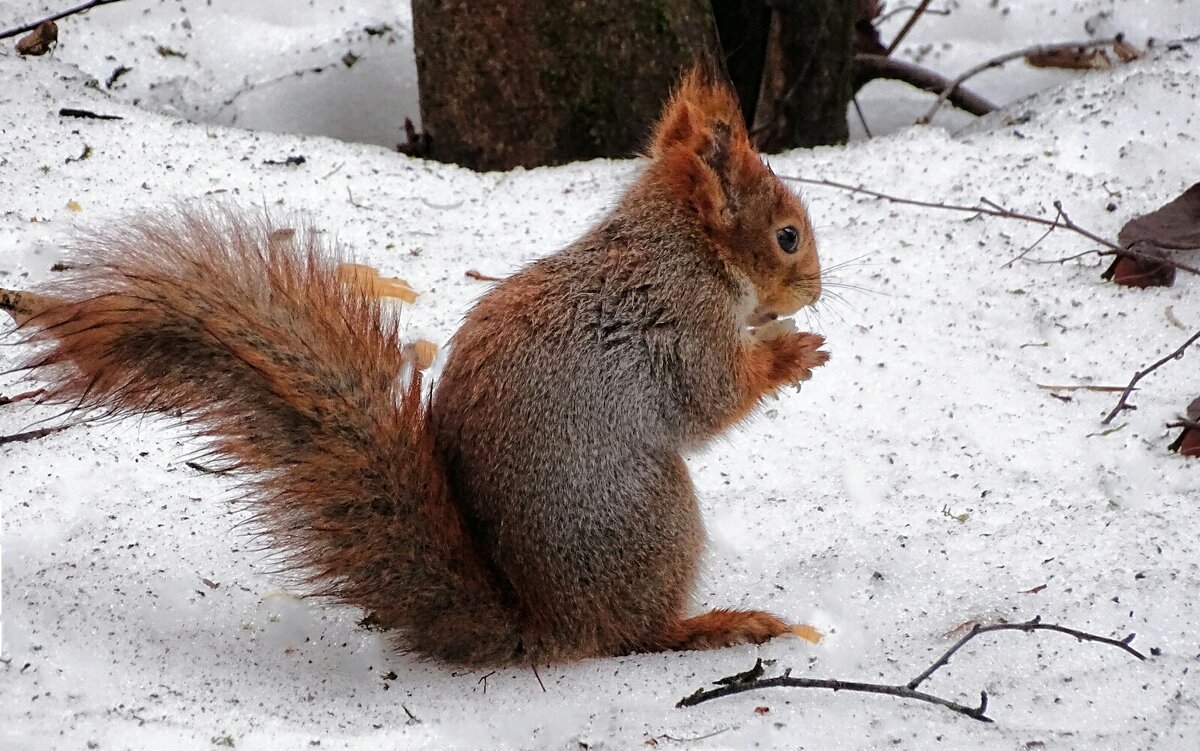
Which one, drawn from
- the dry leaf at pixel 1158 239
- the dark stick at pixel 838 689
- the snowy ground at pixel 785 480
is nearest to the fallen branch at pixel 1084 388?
the snowy ground at pixel 785 480

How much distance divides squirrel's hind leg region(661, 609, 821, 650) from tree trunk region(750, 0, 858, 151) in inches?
71.0

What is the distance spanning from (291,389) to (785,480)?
3.19 feet

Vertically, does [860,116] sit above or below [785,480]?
above

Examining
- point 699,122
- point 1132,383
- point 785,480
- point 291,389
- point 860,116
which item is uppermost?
point 699,122

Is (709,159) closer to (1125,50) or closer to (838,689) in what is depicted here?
(838,689)

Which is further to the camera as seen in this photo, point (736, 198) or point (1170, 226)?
point (1170, 226)

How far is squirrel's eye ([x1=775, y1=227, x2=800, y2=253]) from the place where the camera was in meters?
1.85

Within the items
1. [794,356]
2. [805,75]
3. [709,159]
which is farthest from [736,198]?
[805,75]

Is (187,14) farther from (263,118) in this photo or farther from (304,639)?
(304,639)

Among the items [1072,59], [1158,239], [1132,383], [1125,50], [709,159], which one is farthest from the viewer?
[1072,59]

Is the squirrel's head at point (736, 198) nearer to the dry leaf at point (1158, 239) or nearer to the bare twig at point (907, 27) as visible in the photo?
the dry leaf at point (1158, 239)

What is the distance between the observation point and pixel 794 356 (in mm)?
1888

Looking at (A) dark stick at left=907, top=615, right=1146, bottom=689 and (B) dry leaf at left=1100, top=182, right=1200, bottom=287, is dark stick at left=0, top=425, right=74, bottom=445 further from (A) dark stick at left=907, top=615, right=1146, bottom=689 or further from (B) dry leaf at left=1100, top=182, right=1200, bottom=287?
(B) dry leaf at left=1100, top=182, right=1200, bottom=287

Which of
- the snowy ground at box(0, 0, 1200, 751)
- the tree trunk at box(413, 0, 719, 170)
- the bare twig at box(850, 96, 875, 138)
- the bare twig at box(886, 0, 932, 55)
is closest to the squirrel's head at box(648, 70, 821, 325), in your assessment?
the snowy ground at box(0, 0, 1200, 751)
